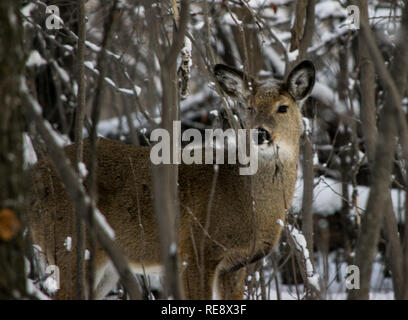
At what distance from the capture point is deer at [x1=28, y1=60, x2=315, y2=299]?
4.80 meters

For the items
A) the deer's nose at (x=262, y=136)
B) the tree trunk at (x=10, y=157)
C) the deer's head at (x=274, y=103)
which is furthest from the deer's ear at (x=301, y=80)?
the tree trunk at (x=10, y=157)

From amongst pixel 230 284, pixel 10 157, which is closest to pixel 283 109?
pixel 230 284

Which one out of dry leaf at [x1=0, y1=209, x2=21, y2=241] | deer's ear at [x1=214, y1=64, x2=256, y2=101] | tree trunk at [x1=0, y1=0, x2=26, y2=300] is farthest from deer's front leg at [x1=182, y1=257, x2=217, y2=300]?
dry leaf at [x1=0, y1=209, x2=21, y2=241]

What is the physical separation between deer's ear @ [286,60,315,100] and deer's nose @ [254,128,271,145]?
61 centimetres

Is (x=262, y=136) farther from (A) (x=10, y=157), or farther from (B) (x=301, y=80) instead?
(A) (x=10, y=157)

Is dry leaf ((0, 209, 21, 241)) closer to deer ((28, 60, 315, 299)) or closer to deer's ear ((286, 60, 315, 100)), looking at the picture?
deer ((28, 60, 315, 299))

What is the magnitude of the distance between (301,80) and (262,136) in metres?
0.72

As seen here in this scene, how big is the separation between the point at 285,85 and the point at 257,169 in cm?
79

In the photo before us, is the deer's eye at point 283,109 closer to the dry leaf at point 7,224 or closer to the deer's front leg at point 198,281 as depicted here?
the deer's front leg at point 198,281

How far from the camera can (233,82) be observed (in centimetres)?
542

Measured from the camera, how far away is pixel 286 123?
203 inches
